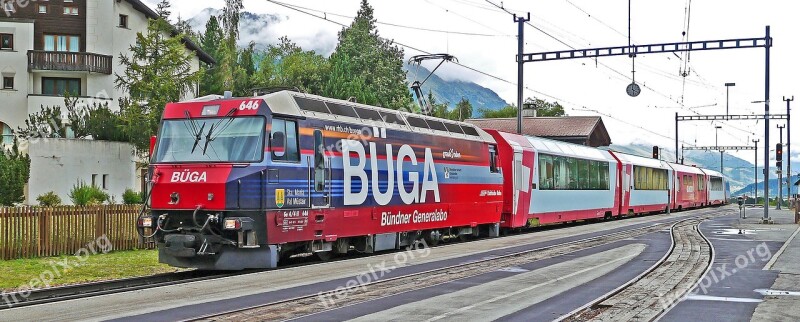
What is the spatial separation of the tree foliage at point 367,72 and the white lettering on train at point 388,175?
50.1 m

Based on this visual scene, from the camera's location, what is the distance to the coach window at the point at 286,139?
55.1 ft

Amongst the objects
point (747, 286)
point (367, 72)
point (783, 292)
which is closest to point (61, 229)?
point (747, 286)

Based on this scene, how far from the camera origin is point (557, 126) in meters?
76.9

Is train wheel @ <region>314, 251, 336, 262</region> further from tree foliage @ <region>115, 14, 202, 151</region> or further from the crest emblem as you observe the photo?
tree foliage @ <region>115, 14, 202, 151</region>

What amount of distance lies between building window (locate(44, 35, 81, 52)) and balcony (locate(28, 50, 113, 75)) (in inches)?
56.8

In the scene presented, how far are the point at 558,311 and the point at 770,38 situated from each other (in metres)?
28.3

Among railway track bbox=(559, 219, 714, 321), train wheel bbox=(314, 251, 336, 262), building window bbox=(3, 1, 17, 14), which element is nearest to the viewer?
railway track bbox=(559, 219, 714, 321)

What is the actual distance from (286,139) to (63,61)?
116 ft

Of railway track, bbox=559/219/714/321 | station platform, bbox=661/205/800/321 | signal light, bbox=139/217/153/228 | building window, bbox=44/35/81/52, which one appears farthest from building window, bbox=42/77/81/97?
railway track, bbox=559/219/714/321

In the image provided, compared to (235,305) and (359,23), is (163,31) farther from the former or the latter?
(359,23)

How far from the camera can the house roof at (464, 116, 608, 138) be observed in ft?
245

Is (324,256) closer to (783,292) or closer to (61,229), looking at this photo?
(61,229)

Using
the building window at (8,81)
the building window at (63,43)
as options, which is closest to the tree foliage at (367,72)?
the building window at (63,43)

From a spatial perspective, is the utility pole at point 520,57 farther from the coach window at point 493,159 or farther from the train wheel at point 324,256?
the train wheel at point 324,256
